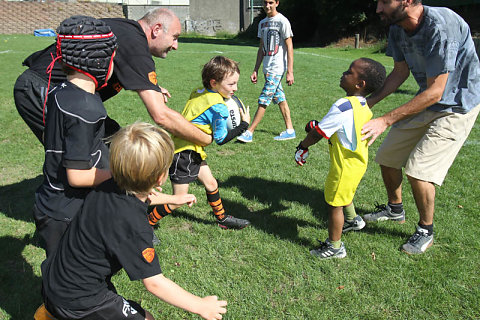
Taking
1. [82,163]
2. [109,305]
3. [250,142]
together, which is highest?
[82,163]

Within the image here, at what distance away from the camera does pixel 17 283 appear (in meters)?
3.40

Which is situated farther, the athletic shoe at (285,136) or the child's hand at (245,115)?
the athletic shoe at (285,136)

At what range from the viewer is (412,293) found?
337cm

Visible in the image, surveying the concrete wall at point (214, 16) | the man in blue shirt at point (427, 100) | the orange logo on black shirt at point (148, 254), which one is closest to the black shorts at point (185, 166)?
the man in blue shirt at point (427, 100)

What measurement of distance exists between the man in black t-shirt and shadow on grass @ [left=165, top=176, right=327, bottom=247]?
1432mm

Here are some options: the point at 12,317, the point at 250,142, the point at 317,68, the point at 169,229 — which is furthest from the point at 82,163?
the point at 317,68

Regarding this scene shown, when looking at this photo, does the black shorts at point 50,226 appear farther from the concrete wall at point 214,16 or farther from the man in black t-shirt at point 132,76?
the concrete wall at point 214,16

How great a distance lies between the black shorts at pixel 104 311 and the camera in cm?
212

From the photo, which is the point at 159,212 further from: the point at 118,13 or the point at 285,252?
the point at 118,13

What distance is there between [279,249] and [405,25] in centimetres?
236

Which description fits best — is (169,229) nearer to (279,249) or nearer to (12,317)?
(279,249)

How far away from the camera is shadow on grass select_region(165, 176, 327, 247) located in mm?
4363

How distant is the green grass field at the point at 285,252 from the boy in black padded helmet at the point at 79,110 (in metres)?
1.40

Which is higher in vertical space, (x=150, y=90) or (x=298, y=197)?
(x=150, y=90)
